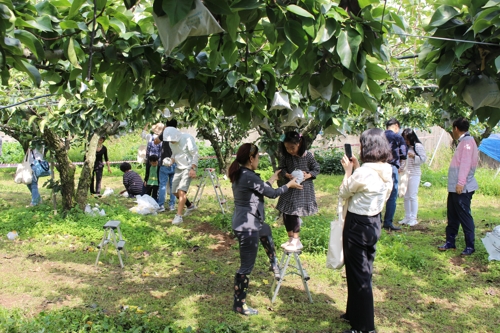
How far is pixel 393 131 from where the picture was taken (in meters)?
6.14

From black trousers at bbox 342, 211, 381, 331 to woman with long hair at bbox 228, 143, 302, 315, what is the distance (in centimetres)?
77

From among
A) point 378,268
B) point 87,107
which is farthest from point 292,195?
point 87,107

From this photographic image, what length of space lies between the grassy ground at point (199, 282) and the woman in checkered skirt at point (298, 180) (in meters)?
0.60

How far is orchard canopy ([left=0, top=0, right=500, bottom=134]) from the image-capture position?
73.5 inches

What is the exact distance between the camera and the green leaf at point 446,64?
239 centimetres

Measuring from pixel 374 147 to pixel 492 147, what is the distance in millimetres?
11882

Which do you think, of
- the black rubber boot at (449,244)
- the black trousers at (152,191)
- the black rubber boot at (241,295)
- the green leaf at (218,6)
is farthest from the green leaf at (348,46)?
the black trousers at (152,191)

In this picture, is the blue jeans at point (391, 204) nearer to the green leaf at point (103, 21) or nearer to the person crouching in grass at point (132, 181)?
the person crouching in grass at point (132, 181)

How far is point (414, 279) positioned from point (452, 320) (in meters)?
0.89

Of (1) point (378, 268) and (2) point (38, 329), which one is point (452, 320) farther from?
(2) point (38, 329)

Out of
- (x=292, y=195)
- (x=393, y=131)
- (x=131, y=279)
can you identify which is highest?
(x=393, y=131)

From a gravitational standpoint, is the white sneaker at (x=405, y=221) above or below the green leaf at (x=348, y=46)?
below

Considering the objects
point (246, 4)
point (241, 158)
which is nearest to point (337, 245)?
point (241, 158)

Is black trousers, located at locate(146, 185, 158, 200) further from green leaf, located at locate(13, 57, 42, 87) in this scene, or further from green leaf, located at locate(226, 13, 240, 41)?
green leaf, located at locate(226, 13, 240, 41)
